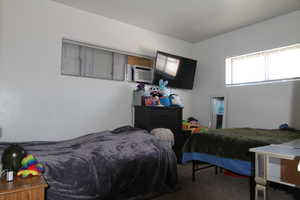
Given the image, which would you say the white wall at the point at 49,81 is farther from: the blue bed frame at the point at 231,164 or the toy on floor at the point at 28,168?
the toy on floor at the point at 28,168

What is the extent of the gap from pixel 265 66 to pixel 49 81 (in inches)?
137

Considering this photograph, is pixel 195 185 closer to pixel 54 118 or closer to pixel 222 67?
pixel 54 118

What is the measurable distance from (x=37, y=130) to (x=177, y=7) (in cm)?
264

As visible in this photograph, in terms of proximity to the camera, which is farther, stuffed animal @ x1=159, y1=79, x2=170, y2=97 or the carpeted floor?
stuffed animal @ x1=159, y1=79, x2=170, y2=97

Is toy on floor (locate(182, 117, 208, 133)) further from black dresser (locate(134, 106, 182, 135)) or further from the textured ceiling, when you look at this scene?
the textured ceiling

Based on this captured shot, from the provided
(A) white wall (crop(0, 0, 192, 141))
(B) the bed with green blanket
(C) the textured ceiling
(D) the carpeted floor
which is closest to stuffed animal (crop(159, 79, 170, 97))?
(A) white wall (crop(0, 0, 192, 141))

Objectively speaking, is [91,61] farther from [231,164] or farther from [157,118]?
[231,164]

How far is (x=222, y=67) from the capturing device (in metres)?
3.78

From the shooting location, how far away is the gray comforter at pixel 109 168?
1.55 metres

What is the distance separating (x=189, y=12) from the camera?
292 centimetres

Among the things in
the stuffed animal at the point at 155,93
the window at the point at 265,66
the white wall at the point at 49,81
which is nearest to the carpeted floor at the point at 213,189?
the stuffed animal at the point at 155,93

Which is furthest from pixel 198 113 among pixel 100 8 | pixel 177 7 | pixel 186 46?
pixel 100 8

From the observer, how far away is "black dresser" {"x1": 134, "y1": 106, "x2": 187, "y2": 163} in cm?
→ 304

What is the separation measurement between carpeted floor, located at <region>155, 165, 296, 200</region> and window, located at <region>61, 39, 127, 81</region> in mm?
2028
